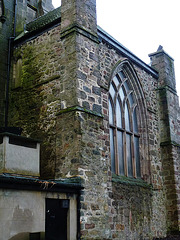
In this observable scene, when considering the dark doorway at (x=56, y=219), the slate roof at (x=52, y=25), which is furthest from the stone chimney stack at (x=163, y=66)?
the dark doorway at (x=56, y=219)

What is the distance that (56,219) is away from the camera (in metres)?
7.70

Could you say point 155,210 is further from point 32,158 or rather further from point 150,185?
point 32,158

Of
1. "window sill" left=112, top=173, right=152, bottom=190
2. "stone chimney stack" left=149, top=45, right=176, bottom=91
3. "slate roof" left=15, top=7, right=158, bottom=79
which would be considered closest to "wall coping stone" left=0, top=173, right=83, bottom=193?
"window sill" left=112, top=173, right=152, bottom=190

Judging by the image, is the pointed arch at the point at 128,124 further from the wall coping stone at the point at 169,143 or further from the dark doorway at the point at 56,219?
the dark doorway at the point at 56,219

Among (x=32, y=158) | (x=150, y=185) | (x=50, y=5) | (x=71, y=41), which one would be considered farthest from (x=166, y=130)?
(x=50, y=5)

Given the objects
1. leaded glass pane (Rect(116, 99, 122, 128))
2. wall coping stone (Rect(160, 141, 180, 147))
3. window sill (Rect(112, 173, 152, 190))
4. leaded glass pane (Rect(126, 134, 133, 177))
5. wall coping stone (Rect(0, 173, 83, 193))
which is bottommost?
wall coping stone (Rect(0, 173, 83, 193))

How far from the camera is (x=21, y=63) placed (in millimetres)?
11422

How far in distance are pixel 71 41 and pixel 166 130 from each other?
6106 millimetres

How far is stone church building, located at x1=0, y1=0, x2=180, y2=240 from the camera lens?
297 inches

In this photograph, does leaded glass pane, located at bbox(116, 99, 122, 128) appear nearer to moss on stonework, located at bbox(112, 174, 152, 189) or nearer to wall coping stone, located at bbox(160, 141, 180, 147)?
moss on stonework, located at bbox(112, 174, 152, 189)

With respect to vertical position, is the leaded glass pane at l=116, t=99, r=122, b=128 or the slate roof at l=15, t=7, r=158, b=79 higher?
the slate roof at l=15, t=7, r=158, b=79

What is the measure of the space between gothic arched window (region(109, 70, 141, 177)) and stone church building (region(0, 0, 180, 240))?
38mm

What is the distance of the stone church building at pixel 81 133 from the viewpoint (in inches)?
297

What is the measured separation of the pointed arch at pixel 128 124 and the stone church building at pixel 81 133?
0.04m
